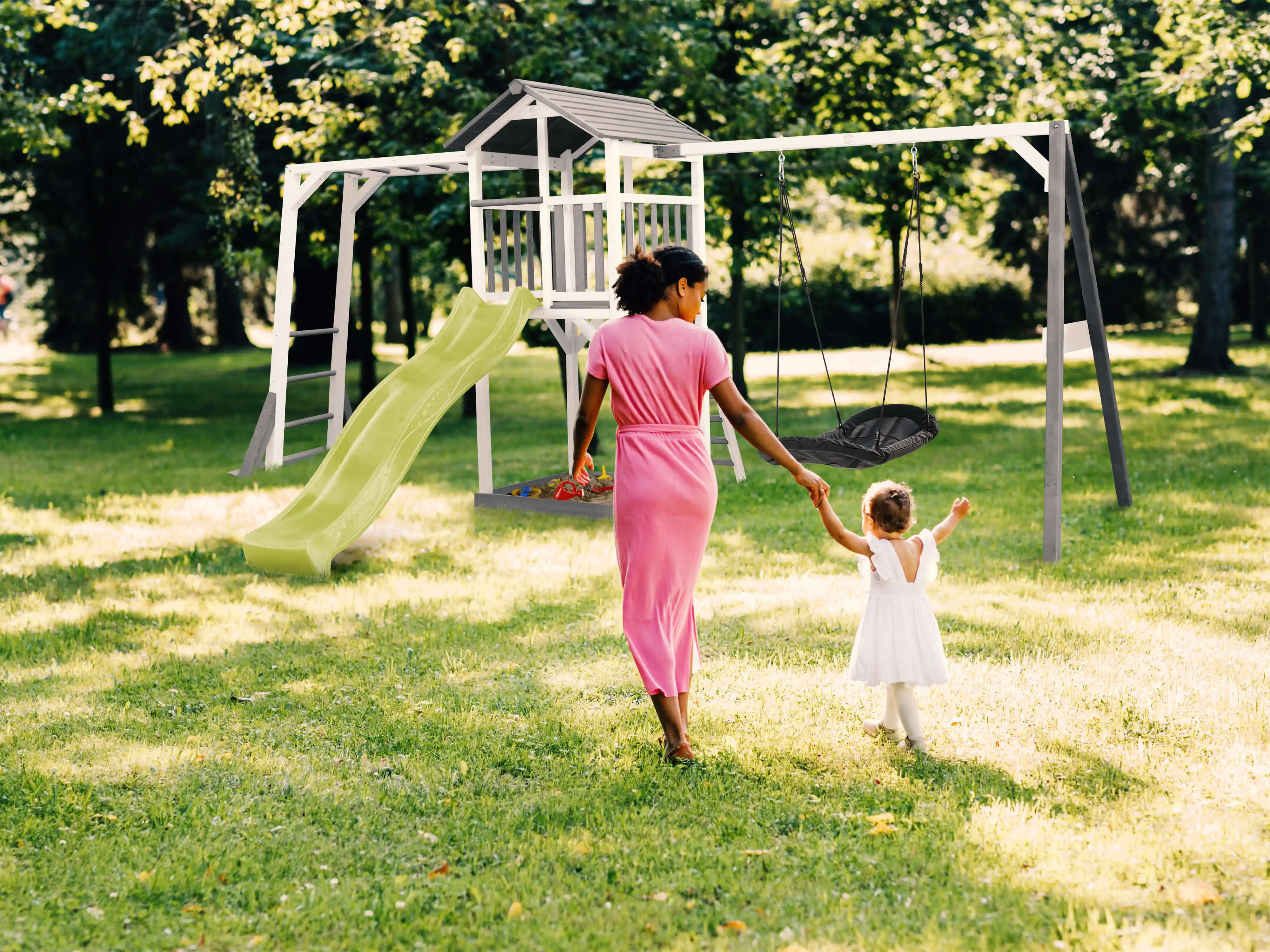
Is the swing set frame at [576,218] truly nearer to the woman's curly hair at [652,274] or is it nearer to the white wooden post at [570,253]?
the white wooden post at [570,253]

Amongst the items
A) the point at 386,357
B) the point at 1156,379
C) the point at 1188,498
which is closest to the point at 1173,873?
the point at 1188,498

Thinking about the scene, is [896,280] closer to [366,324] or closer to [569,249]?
[366,324]

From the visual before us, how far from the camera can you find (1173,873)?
3891 millimetres

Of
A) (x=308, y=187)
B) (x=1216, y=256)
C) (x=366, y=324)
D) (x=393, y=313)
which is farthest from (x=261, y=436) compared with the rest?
(x=393, y=313)

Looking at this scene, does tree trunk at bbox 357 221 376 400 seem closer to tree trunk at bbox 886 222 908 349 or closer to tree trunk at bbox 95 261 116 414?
tree trunk at bbox 95 261 116 414

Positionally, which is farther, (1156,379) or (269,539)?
(1156,379)

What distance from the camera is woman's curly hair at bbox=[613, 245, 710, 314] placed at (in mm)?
4820

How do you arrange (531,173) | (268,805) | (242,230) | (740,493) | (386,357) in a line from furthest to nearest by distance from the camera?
(386,357)
(242,230)
(531,173)
(740,493)
(268,805)

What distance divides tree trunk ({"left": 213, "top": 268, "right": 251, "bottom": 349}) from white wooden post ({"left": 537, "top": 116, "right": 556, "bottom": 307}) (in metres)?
24.4

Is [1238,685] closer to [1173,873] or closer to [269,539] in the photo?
[1173,873]

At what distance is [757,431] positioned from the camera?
16.0 ft

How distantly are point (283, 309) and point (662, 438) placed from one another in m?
6.77

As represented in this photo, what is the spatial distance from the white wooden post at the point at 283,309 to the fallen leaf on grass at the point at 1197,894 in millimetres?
8405

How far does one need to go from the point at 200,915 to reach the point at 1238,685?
442 cm
